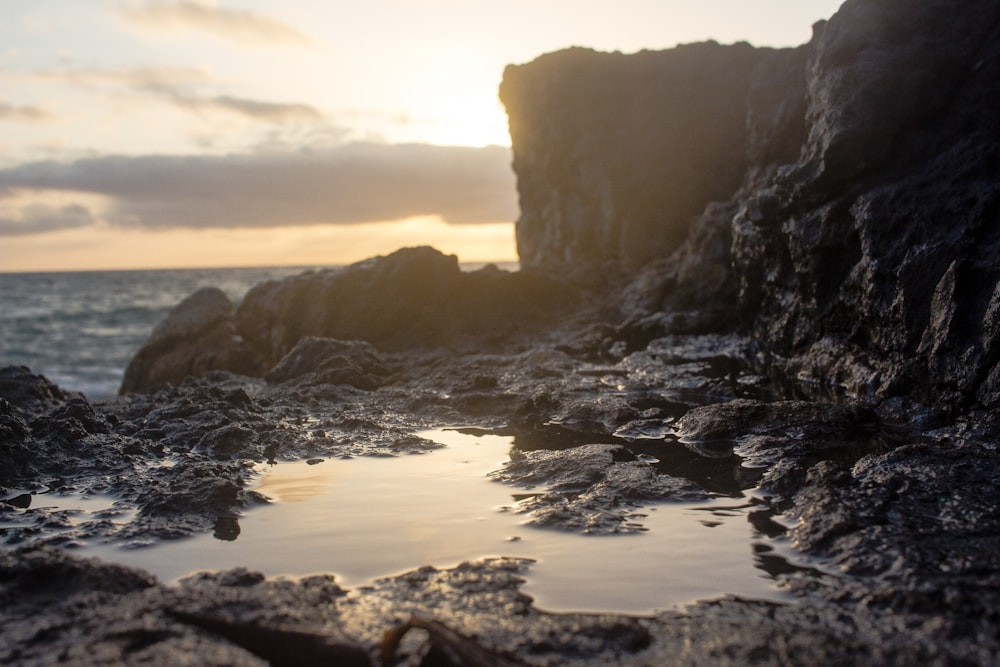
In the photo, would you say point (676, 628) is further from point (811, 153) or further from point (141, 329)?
point (141, 329)

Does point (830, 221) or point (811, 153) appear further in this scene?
point (811, 153)

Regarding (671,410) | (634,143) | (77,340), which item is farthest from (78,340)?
(671,410)

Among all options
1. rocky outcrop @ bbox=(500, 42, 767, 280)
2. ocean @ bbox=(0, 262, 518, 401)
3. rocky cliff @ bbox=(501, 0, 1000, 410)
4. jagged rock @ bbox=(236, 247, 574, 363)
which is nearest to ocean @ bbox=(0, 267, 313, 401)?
ocean @ bbox=(0, 262, 518, 401)

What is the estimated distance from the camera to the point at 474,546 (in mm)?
3607

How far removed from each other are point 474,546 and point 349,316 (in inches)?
359

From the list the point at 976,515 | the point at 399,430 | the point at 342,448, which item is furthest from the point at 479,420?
the point at 976,515

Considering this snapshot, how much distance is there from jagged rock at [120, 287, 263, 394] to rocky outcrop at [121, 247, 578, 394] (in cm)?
1

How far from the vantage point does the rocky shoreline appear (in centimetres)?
271

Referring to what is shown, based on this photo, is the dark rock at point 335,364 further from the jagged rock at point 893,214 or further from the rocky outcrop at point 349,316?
Result: the jagged rock at point 893,214

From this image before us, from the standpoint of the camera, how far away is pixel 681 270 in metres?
13.4

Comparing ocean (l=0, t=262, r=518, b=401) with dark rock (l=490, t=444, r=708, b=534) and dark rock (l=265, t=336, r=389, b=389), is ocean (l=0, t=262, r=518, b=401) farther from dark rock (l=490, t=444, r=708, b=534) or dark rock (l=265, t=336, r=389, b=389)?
dark rock (l=490, t=444, r=708, b=534)

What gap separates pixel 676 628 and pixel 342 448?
348 cm

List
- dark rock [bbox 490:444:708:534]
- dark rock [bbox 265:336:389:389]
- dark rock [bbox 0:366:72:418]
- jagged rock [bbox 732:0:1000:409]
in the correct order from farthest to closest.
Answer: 1. dark rock [bbox 265:336:389:389]
2. dark rock [bbox 0:366:72:418]
3. jagged rock [bbox 732:0:1000:409]
4. dark rock [bbox 490:444:708:534]

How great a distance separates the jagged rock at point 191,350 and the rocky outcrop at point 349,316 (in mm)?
15
